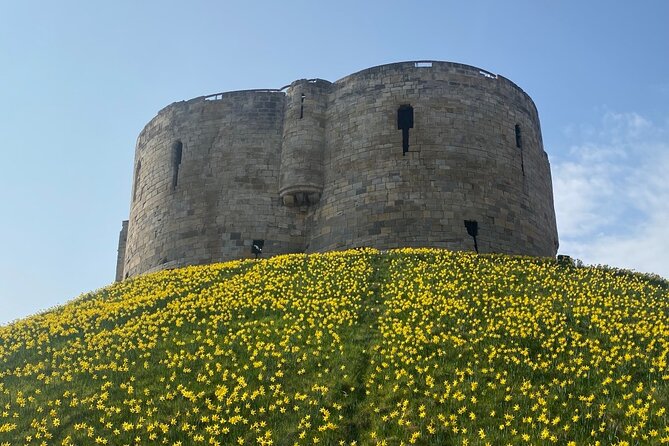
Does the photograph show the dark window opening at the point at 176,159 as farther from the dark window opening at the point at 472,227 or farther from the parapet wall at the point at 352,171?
the dark window opening at the point at 472,227

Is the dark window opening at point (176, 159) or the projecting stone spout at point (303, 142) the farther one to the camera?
the dark window opening at point (176, 159)

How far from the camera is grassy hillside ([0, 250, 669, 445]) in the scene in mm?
11789

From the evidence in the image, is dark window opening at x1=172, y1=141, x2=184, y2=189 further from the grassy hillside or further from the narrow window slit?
the grassy hillside

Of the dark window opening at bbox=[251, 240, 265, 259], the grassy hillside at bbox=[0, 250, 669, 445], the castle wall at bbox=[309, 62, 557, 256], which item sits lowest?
A: the grassy hillside at bbox=[0, 250, 669, 445]

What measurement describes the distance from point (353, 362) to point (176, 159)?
59.3 feet

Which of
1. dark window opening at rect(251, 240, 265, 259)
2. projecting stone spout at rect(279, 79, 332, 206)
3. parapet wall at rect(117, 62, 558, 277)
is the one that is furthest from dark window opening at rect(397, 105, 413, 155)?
dark window opening at rect(251, 240, 265, 259)

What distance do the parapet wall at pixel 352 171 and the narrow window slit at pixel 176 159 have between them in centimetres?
12

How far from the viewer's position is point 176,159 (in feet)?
99.3

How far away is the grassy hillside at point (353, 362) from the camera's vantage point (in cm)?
1179

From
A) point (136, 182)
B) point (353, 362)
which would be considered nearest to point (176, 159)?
point (136, 182)

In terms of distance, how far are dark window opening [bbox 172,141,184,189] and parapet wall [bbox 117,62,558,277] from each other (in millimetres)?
118

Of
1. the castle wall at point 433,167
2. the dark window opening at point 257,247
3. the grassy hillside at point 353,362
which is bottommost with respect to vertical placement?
the grassy hillside at point 353,362

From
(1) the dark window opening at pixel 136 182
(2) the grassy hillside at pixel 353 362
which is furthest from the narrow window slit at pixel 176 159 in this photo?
(2) the grassy hillside at pixel 353 362

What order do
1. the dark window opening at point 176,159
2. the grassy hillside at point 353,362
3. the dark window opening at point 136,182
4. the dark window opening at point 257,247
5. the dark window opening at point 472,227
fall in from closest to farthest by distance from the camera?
the grassy hillside at point 353,362 → the dark window opening at point 472,227 → the dark window opening at point 257,247 → the dark window opening at point 176,159 → the dark window opening at point 136,182
